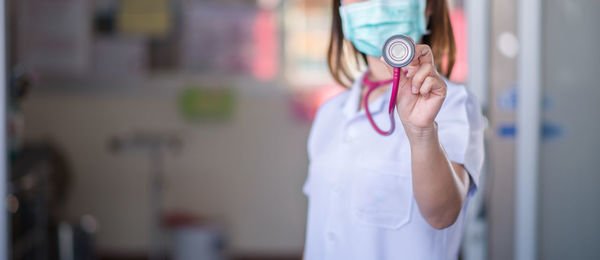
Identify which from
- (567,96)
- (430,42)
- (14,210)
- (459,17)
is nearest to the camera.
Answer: (430,42)

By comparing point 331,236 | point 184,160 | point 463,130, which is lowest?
point 184,160

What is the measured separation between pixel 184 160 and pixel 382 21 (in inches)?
108

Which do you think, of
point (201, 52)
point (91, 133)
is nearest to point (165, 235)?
point (91, 133)

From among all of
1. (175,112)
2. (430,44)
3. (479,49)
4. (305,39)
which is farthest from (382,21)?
(175,112)

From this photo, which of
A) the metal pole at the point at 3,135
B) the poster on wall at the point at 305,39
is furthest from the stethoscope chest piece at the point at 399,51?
the poster on wall at the point at 305,39

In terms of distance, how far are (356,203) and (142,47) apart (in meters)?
2.74

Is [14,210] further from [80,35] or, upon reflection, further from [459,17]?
[459,17]

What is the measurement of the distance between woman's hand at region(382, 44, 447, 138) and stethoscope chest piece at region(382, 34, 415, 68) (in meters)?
0.02

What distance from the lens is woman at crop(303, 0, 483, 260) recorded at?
0.88 metres

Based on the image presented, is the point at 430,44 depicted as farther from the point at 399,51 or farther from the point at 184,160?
the point at 184,160

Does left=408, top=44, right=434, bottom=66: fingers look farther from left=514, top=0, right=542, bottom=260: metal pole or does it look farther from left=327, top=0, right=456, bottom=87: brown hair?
left=514, top=0, right=542, bottom=260: metal pole

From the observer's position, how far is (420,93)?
2.72 feet

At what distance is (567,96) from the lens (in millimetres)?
1585

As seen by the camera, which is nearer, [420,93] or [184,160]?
[420,93]
